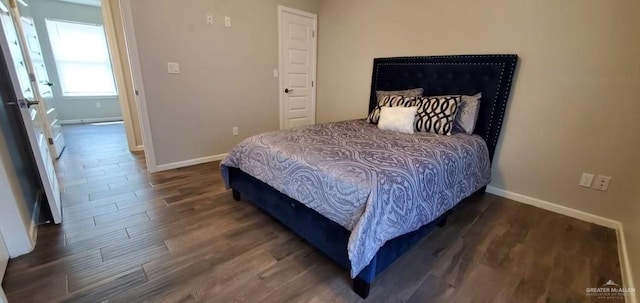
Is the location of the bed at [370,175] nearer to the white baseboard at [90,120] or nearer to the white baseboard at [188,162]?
the white baseboard at [188,162]

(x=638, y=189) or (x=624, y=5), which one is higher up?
(x=624, y=5)

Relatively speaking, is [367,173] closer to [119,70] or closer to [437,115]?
[437,115]

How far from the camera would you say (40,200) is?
81.0 inches

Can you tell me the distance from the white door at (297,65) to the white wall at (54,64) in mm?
4725

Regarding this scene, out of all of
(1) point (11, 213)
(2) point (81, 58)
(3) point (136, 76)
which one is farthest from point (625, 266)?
(2) point (81, 58)

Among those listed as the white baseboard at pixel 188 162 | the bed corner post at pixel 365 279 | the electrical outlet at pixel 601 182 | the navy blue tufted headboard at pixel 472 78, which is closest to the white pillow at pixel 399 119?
the navy blue tufted headboard at pixel 472 78

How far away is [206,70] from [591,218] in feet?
12.8

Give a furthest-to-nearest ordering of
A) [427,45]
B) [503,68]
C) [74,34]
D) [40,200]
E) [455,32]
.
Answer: [74,34], [427,45], [455,32], [503,68], [40,200]

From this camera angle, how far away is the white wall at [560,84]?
1.84 meters

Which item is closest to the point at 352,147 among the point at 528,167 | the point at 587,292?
the point at 587,292

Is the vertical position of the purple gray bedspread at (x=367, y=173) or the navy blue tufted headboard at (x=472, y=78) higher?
the navy blue tufted headboard at (x=472, y=78)

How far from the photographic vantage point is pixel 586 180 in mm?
2061

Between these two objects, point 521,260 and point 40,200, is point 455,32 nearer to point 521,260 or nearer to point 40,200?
point 521,260

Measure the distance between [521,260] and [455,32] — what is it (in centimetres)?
205
